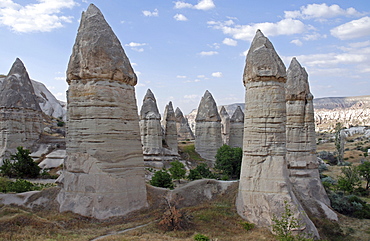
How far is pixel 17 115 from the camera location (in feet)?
89.0

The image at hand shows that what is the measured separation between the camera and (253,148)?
11758 mm


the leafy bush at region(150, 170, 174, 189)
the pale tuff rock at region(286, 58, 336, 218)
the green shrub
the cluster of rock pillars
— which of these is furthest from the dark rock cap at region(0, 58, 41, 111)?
the green shrub

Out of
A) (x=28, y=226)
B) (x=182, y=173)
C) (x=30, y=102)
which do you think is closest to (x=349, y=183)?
(x=182, y=173)

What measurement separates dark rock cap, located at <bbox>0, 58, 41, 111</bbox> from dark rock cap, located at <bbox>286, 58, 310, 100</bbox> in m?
22.9

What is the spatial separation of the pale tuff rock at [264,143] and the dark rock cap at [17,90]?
23191 mm

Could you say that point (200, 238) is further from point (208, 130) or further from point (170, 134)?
point (170, 134)

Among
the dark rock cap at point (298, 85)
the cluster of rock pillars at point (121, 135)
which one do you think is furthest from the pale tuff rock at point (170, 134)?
the cluster of rock pillars at point (121, 135)

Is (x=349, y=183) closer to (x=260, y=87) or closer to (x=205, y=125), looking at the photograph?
(x=205, y=125)

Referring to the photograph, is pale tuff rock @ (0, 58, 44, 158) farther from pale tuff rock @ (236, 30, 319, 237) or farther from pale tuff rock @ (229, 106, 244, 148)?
pale tuff rock @ (236, 30, 319, 237)

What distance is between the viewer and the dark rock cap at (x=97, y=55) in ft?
38.5

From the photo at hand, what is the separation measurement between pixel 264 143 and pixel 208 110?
2240 cm

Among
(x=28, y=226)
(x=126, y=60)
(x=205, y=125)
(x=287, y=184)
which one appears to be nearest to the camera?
(x=28, y=226)

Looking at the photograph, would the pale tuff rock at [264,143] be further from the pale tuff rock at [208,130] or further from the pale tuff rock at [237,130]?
the pale tuff rock at [237,130]

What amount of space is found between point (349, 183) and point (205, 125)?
49.5ft
